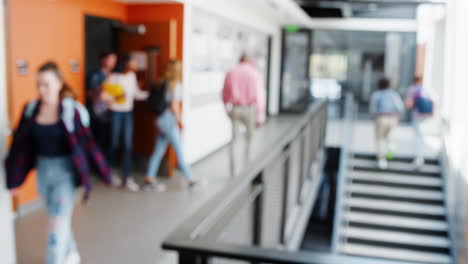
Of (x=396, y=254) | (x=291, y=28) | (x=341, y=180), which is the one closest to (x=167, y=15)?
(x=341, y=180)

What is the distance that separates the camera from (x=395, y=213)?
9.80 metres

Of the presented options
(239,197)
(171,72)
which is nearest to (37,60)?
(171,72)

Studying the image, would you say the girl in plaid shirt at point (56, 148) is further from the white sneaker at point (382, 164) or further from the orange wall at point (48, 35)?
the white sneaker at point (382, 164)

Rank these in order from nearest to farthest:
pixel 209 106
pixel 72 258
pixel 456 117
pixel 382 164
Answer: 1. pixel 72 258
2. pixel 456 117
3. pixel 209 106
4. pixel 382 164

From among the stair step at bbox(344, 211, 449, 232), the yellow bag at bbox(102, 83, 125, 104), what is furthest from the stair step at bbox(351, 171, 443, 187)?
the yellow bag at bbox(102, 83, 125, 104)

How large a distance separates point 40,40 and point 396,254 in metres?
7.06

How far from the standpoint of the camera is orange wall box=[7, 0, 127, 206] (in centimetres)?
463

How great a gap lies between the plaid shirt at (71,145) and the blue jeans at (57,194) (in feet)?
0.24

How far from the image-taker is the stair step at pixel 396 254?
28.8 ft

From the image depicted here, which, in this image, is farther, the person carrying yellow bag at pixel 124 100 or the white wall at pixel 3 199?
the person carrying yellow bag at pixel 124 100

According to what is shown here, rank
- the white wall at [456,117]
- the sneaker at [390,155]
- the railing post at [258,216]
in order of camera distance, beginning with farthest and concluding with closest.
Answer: the sneaker at [390,155]
the white wall at [456,117]
the railing post at [258,216]

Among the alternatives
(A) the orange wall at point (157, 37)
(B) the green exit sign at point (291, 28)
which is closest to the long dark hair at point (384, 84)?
(A) the orange wall at point (157, 37)

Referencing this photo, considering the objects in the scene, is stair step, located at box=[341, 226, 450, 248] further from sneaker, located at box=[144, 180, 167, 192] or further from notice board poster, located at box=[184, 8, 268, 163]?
sneaker, located at box=[144, 180, 167, 192]

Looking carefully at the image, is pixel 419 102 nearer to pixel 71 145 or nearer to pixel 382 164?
pixel 382 164
